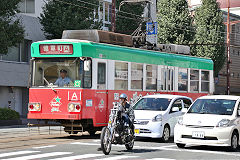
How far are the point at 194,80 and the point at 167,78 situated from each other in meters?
2.71

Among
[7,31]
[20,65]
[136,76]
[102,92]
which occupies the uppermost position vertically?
[7,31]

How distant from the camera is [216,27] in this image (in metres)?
49.9

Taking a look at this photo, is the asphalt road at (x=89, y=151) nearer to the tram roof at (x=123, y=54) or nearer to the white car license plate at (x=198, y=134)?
the white car license plate at (x=198, y=134)

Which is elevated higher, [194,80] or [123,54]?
[123,54]

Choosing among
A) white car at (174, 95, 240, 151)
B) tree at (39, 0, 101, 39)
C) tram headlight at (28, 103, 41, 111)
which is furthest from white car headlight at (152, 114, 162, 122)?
tree at (39, 0, 101, 39)

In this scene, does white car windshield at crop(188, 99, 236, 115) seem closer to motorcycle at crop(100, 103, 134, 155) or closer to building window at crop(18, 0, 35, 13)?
motorcycle at crop(100, 103, 134, 155)

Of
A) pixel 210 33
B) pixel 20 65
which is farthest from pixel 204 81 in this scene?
pixel 210 33

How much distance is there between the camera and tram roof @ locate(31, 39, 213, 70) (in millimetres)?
18188

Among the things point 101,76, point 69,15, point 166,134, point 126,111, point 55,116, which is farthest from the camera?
point 69,15

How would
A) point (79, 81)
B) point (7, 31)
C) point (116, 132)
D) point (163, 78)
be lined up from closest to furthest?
1. point (116, 132)
2. point (79, 81)
3. point (163, 78)
4. point (7, 31)

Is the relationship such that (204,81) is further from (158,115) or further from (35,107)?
(35,107)

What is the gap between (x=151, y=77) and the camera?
21844 mm

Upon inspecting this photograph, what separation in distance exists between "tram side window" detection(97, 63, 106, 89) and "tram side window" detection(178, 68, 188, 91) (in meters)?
5.87

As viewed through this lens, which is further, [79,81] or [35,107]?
[35,107]
